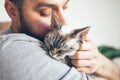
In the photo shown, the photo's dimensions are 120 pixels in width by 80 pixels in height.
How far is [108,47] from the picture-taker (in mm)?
1595

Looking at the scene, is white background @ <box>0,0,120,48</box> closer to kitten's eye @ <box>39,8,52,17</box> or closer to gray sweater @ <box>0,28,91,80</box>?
kitten's eye @ <box>39,8,52,17</box>

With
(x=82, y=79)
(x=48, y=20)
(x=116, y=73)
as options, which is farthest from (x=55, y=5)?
(x=116, y=73)

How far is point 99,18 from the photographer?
5.30 ft

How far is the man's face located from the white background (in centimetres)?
49

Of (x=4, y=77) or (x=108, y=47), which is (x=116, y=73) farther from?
(x=4, y=77)

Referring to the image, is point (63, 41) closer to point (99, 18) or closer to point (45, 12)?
point (45, 12)

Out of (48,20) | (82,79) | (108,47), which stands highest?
(48,20)

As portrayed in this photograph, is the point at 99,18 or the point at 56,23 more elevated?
the point at 56,23

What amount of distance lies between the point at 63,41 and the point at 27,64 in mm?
198

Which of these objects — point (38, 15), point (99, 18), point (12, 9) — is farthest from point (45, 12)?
point (99, 18)

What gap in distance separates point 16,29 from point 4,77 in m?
0.28

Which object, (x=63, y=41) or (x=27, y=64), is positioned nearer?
(x=27, y=64)

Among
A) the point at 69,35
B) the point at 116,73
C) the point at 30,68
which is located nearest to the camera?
the point at 30,68

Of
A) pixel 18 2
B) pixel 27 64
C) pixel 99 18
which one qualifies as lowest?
pixel 99 18
